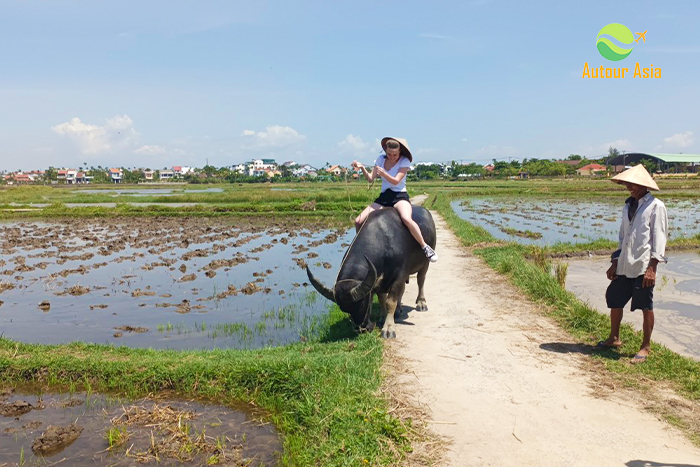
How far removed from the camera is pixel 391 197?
639 centimetres

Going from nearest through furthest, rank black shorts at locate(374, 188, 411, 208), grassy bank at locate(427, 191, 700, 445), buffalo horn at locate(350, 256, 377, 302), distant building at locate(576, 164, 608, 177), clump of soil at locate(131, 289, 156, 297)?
1. grassy bank at locate(427, 191, 700, 445)
2. buffalo horn at locate(350, 256, 377, 302)
3. black shorts at locate(374, 188, 411, 208)
4. clump of soil at locate(131, 289, 156, 297)
5. distant building at locate(576, 164, 608, 177)

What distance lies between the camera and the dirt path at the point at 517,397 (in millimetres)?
3369

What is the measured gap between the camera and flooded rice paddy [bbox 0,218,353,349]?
7.28 m

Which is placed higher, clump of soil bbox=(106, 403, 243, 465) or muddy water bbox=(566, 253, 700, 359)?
muddy water bbox=(566, 253, 700, 359)

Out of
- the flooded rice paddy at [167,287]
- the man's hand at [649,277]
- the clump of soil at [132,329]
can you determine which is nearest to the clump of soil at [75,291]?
the flooded rice paddy at [167,287]

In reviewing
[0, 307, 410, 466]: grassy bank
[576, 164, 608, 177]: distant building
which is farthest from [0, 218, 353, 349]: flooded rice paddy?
[576, 164, 608, 177]: distant building

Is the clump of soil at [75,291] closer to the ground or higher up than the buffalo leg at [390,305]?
closer to the ground

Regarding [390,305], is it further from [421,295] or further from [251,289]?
[251,289]

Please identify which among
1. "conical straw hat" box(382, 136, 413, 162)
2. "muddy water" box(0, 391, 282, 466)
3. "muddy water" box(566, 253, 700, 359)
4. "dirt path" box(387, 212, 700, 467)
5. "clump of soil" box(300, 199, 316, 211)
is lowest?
"muddy water" box(0, 391, 282, 466)

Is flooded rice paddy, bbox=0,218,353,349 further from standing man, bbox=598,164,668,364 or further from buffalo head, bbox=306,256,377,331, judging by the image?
standing man, bbox=598,164,668,364

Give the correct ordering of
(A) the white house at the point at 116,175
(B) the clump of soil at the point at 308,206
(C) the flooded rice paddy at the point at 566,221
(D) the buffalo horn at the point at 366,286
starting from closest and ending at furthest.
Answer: (D) the buffalo horn at the point at 366,286 → (C) the flooded rice paddy at the point at 566,221 → (B) the clump of soil at the point at 308,206 → (A) the white house at the point at 116,175

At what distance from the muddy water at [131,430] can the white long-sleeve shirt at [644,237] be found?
3.69 metres

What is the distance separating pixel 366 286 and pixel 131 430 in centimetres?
260

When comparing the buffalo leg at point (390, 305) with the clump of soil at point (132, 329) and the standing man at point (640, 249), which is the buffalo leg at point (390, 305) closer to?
the standing man at point (640, 249)
